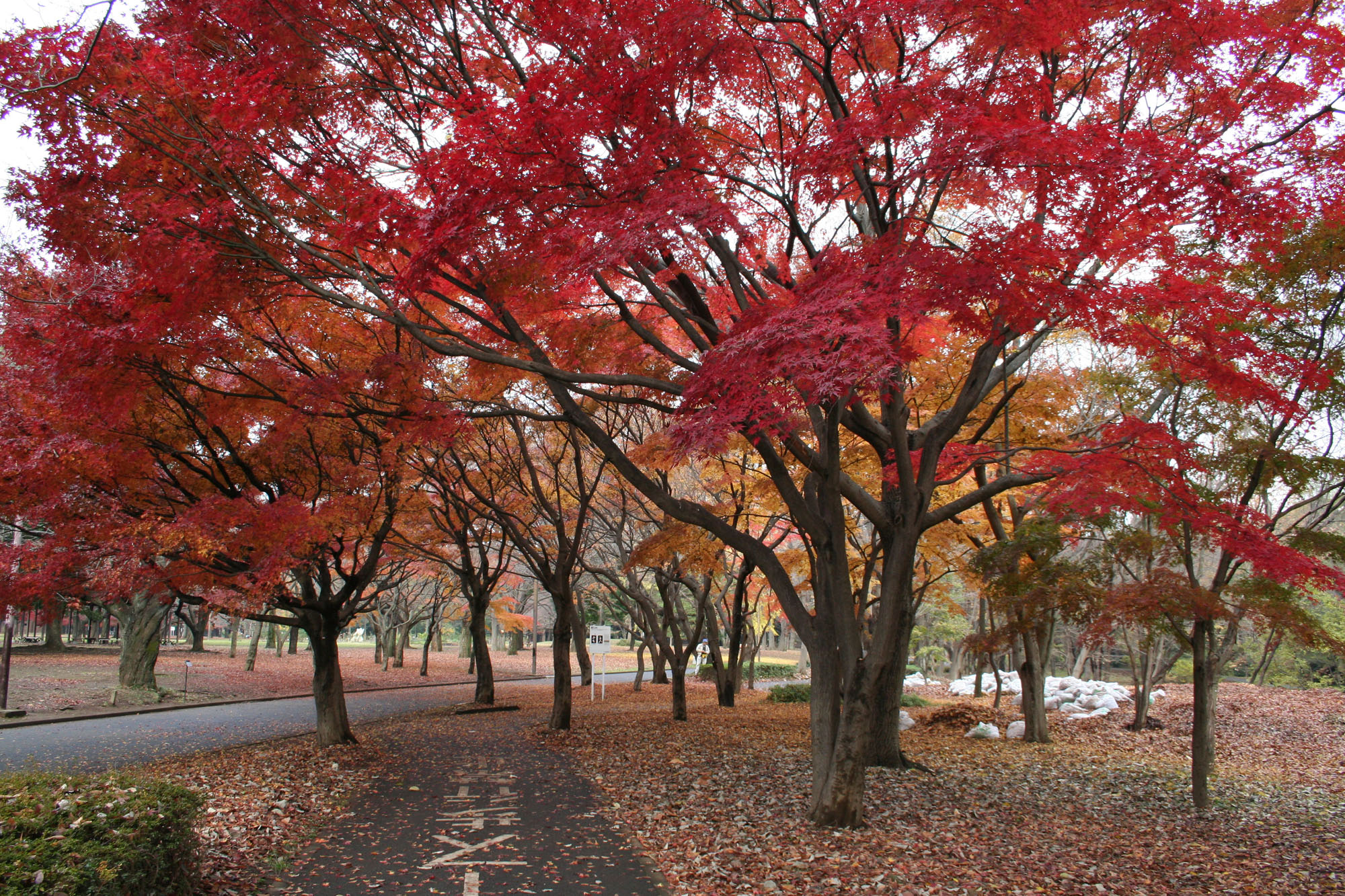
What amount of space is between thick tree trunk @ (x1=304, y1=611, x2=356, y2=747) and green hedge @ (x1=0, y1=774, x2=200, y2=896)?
273 inches

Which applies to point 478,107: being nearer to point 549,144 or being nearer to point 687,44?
point 549,144

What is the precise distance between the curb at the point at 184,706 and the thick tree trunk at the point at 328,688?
865 centimetres

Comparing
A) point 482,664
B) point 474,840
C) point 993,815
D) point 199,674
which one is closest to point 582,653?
point 482,664

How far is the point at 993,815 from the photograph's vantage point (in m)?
8.02

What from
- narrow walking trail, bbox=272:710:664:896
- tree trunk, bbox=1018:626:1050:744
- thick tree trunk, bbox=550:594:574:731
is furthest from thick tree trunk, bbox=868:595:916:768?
thick tree trunk, bbox=550:594:574:731

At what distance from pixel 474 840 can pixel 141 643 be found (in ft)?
61.0

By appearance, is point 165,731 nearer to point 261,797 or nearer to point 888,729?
point 261,797

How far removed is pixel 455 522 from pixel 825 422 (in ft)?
50.3

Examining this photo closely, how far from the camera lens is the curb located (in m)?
16.0

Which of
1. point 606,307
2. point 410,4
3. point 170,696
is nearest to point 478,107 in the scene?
point 410,4

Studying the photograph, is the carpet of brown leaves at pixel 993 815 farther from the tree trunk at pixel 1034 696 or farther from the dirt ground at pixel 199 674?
the dirt ground at pixel 199 674

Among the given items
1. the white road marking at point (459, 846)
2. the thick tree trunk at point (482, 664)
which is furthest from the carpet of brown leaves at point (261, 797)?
the thick tree trunk at point (482, 664)

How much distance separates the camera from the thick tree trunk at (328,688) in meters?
11.6

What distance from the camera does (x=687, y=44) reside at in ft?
22.5
